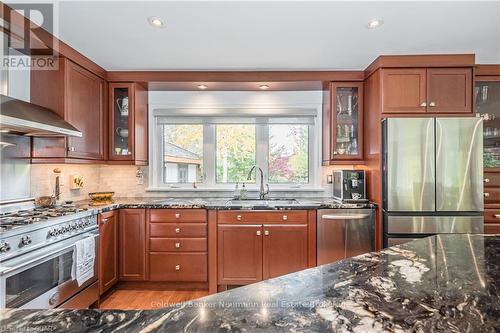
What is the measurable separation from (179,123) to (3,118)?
1949 millimetres

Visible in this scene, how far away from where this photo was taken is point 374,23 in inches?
80.3

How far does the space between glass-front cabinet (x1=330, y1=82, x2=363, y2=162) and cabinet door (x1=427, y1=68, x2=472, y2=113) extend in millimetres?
671

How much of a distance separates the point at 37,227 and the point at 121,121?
1645mm

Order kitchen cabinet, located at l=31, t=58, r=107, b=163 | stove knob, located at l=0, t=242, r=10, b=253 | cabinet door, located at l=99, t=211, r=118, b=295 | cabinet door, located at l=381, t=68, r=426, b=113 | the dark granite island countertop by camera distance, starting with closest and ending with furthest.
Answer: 1. the dark granite island countertop
2. stove knob, located at l=0, t=242, r=10, b=253
3. kitchen cabinet, located at l=31, t=58, r=107, b=163
4. cabinet door, located at l=99, t=211, r=118, b=295
5. cabinet door, located at l=381, t=68, r=426, b=113

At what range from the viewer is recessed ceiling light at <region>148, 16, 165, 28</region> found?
1979mm

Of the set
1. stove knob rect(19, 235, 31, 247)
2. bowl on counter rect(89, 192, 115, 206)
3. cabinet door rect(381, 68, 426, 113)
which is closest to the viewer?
stove knob rect(19, 235, 31, 247)

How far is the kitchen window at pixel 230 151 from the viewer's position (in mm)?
3498

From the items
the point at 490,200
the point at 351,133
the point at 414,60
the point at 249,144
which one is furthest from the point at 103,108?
the point at 490,200

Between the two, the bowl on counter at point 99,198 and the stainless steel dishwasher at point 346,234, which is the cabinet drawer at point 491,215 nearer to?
the stainless steel dishwasher at point 346,234

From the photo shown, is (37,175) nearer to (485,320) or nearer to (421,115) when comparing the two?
(485,320)

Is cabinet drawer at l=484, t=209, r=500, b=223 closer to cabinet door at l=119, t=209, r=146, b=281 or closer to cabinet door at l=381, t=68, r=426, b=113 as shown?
cabinet door at l=381, t=68, r=426, b=113

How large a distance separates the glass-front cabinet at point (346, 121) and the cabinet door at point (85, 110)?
2626mm

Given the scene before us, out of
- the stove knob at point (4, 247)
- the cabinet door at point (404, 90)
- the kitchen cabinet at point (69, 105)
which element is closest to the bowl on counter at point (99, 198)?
the kitchen cabinet at point (69, 105)

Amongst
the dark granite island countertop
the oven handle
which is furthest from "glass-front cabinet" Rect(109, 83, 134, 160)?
the dark granite island countertop
